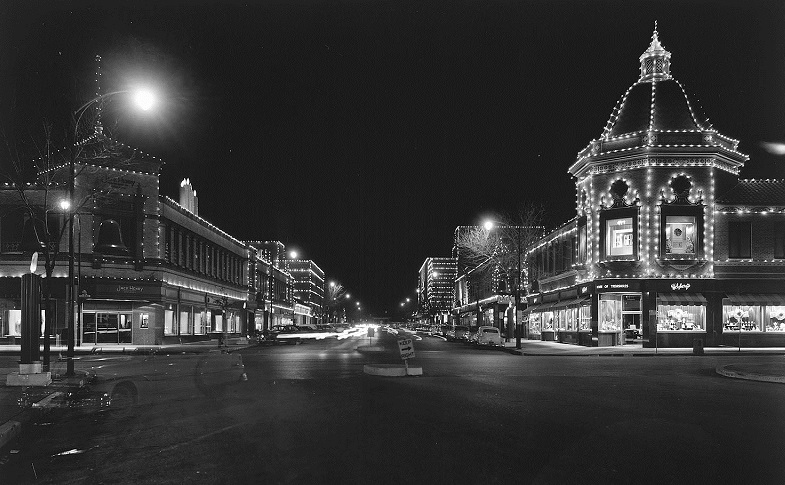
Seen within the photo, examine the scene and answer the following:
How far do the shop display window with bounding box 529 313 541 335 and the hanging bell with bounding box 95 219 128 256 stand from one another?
→ 39.4m

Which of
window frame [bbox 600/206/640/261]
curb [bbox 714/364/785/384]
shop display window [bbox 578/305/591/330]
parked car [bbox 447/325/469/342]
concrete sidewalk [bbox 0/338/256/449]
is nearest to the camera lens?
concrete sidewalk [bbox 0/338/256/449]

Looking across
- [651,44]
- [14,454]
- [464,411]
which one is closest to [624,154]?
[651,44]

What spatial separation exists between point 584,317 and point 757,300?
38.4 ft

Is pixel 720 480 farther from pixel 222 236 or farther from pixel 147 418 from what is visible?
pixel 222 236

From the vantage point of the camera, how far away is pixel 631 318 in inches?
1997

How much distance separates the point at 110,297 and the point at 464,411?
43.4 m

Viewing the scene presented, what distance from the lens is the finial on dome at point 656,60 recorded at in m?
52.3

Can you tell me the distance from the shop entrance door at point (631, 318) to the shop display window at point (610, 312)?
33 centimetres

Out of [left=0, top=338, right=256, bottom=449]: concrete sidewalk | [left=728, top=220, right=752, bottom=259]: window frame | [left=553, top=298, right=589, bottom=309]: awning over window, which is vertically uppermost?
[left=728, top=220, right=752, bottom=259]: window frame

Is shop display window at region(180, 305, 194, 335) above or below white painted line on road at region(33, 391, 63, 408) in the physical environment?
below

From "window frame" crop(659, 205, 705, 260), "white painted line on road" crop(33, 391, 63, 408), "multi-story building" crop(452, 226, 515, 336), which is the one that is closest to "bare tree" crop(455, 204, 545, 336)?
"multi-story building" crop(452, 226, 515, 336)

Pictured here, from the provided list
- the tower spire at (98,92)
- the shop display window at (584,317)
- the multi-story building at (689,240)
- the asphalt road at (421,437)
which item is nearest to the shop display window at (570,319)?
the shop display window at (584,317)

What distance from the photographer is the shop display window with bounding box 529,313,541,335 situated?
72312 millimetres

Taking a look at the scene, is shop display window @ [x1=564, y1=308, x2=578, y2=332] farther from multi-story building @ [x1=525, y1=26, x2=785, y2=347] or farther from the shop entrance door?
multi-story building @ [x1=525, y1=26, x2=785, y2=347]
